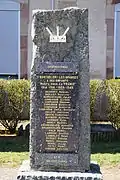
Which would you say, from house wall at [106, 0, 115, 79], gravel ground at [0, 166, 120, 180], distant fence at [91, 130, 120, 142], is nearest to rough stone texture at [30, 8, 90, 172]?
gravel ground at [0, 166, 120, 180]

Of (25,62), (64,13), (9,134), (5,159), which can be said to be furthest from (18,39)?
(64,13)

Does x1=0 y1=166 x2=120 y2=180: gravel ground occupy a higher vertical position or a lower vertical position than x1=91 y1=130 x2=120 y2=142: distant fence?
lower

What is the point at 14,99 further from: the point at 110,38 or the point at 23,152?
the point at 110,38

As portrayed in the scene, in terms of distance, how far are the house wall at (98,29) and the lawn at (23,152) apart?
13.6 feet

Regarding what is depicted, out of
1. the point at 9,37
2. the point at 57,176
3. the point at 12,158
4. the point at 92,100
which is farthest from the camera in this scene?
the point at 9,37

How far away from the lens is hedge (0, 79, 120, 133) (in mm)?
10492

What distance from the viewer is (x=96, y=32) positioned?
1412 centimetres

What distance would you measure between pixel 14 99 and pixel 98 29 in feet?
14.4

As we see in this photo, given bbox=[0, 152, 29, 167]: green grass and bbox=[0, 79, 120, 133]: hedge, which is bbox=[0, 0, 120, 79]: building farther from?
bbox=[0, 152, 29, 167]: green grass

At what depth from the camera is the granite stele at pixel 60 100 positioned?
18.4ft

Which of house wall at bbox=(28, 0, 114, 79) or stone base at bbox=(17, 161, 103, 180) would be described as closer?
stone base at bbox=(17, 161, 103, 180)

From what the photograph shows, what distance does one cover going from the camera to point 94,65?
14.2 meters

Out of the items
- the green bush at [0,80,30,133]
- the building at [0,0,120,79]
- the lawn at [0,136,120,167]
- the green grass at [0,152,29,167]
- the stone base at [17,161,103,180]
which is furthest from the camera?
the building at [0,0,120,79]

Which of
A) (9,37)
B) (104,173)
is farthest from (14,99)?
(9,37)
